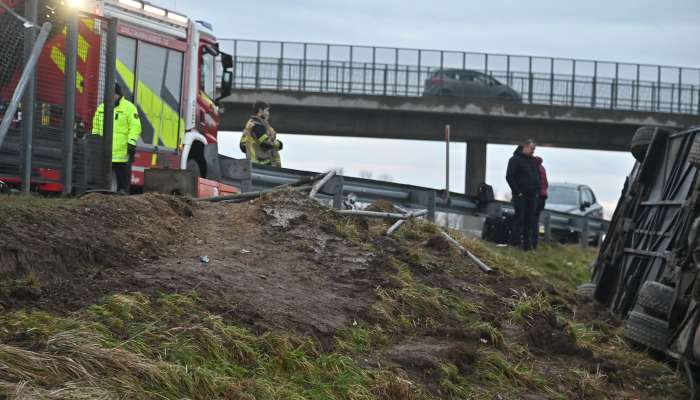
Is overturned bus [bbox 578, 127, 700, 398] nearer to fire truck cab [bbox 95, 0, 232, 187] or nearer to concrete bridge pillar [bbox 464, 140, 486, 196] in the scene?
fire truck cab [bbox 95, 0, 232, 187]

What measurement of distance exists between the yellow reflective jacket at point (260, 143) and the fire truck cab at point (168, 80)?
0.61 m

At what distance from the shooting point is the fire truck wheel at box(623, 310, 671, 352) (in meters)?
8.66

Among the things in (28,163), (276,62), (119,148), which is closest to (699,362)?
(28,163)

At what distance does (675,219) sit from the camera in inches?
413

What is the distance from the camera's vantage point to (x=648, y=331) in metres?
8.84

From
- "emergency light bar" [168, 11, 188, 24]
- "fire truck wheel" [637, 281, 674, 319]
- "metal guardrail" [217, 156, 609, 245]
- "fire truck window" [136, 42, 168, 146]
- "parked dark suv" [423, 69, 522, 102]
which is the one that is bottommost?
"fire truck wheel" [637, 281, 674, 319]

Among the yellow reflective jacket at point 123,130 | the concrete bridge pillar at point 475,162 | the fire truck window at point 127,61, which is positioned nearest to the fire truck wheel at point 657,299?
the yellow reflective jacket at point 123,130

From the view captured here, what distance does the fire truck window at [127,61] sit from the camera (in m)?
16.4

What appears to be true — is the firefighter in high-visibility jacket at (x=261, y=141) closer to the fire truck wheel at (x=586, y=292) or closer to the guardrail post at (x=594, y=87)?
the fire truck wheel at (x=586, y=292)

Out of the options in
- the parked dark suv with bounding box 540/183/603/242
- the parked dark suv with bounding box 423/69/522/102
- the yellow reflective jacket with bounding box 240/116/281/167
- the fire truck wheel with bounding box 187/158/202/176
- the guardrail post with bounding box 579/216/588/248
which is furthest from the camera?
the parked dark suv with bounding box 423/69/522/102

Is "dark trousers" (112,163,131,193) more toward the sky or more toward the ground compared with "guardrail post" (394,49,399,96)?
more toward the ground

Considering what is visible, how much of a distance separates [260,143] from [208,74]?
2.12 metres

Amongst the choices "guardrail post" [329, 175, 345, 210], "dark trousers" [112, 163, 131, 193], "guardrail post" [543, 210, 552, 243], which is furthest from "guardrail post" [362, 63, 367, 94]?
"dark trousers" [112, 163, 131, 193]

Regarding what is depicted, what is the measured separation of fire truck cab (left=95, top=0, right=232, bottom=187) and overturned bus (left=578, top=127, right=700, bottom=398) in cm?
647
